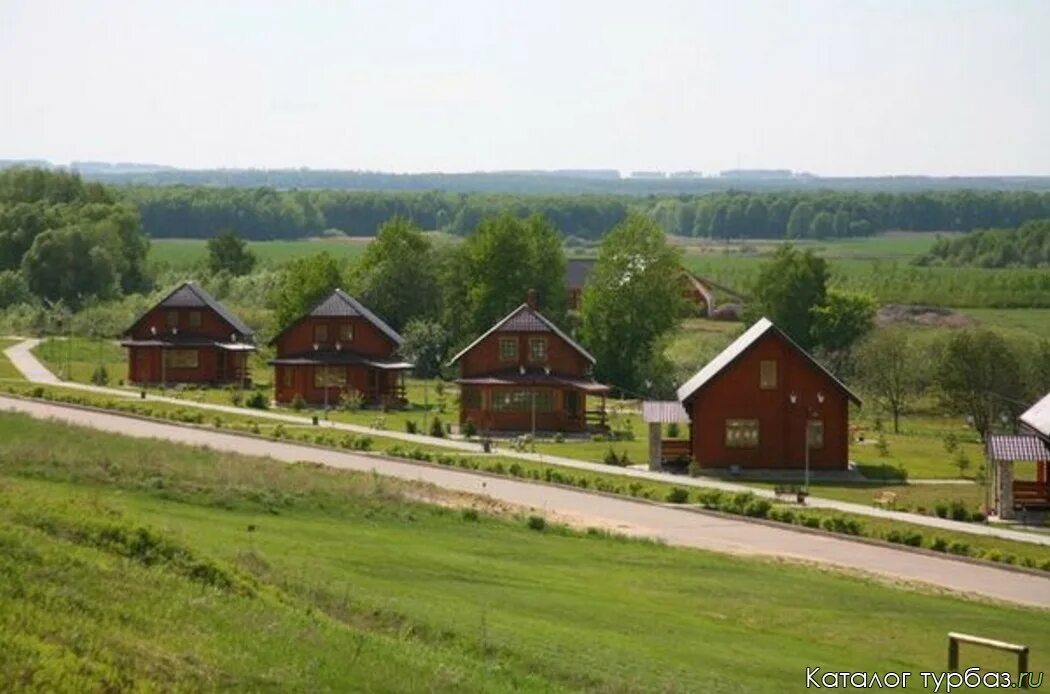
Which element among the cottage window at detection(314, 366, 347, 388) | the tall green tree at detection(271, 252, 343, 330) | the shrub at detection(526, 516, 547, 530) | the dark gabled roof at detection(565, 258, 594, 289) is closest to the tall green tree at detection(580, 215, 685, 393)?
the tall green tree at detection(271, 252, 343, 330)

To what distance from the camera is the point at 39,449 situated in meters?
43.2

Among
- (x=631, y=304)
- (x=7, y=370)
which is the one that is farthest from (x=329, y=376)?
(x=7, y=370)

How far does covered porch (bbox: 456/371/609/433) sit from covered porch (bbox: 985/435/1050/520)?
20.4 m

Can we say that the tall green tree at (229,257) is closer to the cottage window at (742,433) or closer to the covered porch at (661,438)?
the covered porch at (661,438)

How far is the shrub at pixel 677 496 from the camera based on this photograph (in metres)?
47.0

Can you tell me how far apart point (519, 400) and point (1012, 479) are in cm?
2284

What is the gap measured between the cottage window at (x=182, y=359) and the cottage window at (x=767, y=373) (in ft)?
101

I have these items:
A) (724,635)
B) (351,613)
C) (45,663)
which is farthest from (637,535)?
(45,663)

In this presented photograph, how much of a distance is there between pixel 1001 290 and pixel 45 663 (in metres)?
125

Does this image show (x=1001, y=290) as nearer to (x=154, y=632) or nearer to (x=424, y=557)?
(x=424, y=557)

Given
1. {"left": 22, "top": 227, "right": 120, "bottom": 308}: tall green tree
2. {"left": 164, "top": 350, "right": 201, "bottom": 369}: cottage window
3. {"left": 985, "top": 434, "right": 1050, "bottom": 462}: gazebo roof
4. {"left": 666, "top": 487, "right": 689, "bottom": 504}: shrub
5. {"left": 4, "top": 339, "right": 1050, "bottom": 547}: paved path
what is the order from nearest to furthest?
1. {"left": 4, "top": 339, "right": 1050, "bottom": 547}: paved path
2. {"left": 985, "top": 434, "right": 1050, "bottom": 462}: gazebo roof
3. {"left": 666, "top": 487, "right": 689, "bottom": 504}: shrub
4. {"left": 164, "top": 350, "right": 201, "bottom": 369}: cottage window
5. {"left": 22, "top": 227, "right": 120, "bottom": 308}: tall green tree

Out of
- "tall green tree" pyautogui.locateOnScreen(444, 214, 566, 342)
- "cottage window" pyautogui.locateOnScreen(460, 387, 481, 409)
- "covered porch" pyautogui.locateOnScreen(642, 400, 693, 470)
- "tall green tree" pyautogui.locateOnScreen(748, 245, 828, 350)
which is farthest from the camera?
"tall green tree" pyautogui.locateOnScreen(748, 245, 828, 350)

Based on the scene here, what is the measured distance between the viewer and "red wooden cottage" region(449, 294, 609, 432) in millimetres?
65500

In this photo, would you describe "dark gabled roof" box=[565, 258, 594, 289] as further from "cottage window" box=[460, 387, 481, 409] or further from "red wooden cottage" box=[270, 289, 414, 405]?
"cottage window" box=[460, 387, 481, 409]
